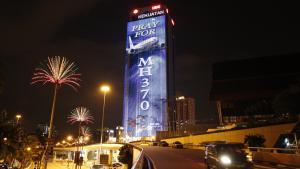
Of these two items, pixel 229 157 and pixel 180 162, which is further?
pixel 180 162

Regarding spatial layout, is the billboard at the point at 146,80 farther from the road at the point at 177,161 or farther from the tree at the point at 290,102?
the road at the point at 177,161

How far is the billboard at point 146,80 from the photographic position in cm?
15262

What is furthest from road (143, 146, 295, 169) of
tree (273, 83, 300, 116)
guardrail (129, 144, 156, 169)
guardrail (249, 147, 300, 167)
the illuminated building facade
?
the illuminated building facade

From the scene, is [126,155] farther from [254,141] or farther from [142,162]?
[142,162]

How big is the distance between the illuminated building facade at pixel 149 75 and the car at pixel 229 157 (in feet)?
426

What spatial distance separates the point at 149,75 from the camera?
520 ft

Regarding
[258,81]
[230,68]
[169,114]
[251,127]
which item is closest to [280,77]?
[258,81]

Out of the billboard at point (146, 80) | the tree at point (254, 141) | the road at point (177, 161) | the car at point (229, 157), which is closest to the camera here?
the car at point (229, 157)

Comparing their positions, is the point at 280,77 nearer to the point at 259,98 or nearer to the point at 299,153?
the point at 259,98

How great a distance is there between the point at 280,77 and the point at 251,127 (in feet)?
148

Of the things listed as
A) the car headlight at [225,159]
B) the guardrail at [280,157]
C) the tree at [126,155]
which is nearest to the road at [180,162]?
the guardrail at [280,157]

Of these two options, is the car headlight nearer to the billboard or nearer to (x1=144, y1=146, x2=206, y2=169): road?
(x1=144, y1=146, x2=206, y2=169): road

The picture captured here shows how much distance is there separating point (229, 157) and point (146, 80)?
14208 cm

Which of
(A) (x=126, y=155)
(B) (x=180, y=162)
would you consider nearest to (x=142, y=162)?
(B) (x=180, y=162)
